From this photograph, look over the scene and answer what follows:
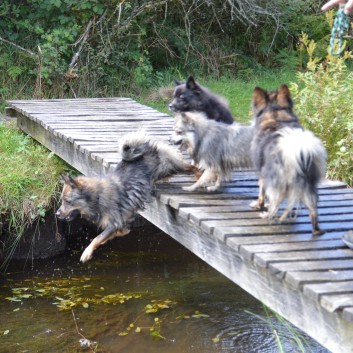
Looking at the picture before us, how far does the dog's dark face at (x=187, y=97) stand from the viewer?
655 centimetres

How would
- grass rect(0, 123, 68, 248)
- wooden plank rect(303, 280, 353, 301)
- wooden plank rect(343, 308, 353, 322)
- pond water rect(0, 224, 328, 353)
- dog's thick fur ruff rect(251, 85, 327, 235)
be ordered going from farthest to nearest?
1. grass rect(0, 123, 68, 248)
2. pond water rect(0, 224, 328, 353)
3. dog's thick fur ruff rect(251, 85, 327, 235)
4. wooden plank rect(303, 280, 353, 301)
5. wooden plank rect(343, 308, 353, 322)

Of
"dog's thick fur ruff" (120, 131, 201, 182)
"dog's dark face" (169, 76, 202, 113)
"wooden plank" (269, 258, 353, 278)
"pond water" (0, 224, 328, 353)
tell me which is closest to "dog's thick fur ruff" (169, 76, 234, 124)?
"dog's dark face" (169, 76, 202, 113)

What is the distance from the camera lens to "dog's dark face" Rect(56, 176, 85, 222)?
5.39 meters

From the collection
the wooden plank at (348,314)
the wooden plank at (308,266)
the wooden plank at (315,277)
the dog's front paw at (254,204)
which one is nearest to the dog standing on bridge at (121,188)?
the dog's front paw at (254,204)

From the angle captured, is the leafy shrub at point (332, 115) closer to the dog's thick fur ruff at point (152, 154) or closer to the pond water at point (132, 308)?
the pond water at point (132, 308)

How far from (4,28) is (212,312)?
688 centimetres

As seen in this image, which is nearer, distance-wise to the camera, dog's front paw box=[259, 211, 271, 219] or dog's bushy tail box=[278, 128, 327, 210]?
dog's bushy tail box=[278, 128, 327, 210]

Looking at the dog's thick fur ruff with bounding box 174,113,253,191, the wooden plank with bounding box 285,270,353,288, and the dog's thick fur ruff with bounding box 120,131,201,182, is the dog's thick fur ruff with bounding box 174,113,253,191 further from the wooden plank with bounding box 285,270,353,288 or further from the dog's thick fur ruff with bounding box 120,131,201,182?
the wooden plank with bounding box 285,270,353,288

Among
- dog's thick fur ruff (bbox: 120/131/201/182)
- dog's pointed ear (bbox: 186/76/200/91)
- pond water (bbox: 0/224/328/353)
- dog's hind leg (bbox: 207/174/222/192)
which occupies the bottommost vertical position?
pond water (bbox: 0/224/328/353)

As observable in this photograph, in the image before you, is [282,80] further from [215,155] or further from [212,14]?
[215,155]

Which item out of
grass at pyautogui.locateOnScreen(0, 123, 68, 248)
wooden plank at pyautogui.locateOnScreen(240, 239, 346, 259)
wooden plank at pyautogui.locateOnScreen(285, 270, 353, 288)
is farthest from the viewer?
grass at pyautogui.locateOnScreen(0, 123, 68, 248)

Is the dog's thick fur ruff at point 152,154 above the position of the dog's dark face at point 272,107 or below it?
below

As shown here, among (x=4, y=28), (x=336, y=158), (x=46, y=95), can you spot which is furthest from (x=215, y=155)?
(x=4, y=28)

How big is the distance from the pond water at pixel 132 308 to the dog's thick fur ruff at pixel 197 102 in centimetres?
173
